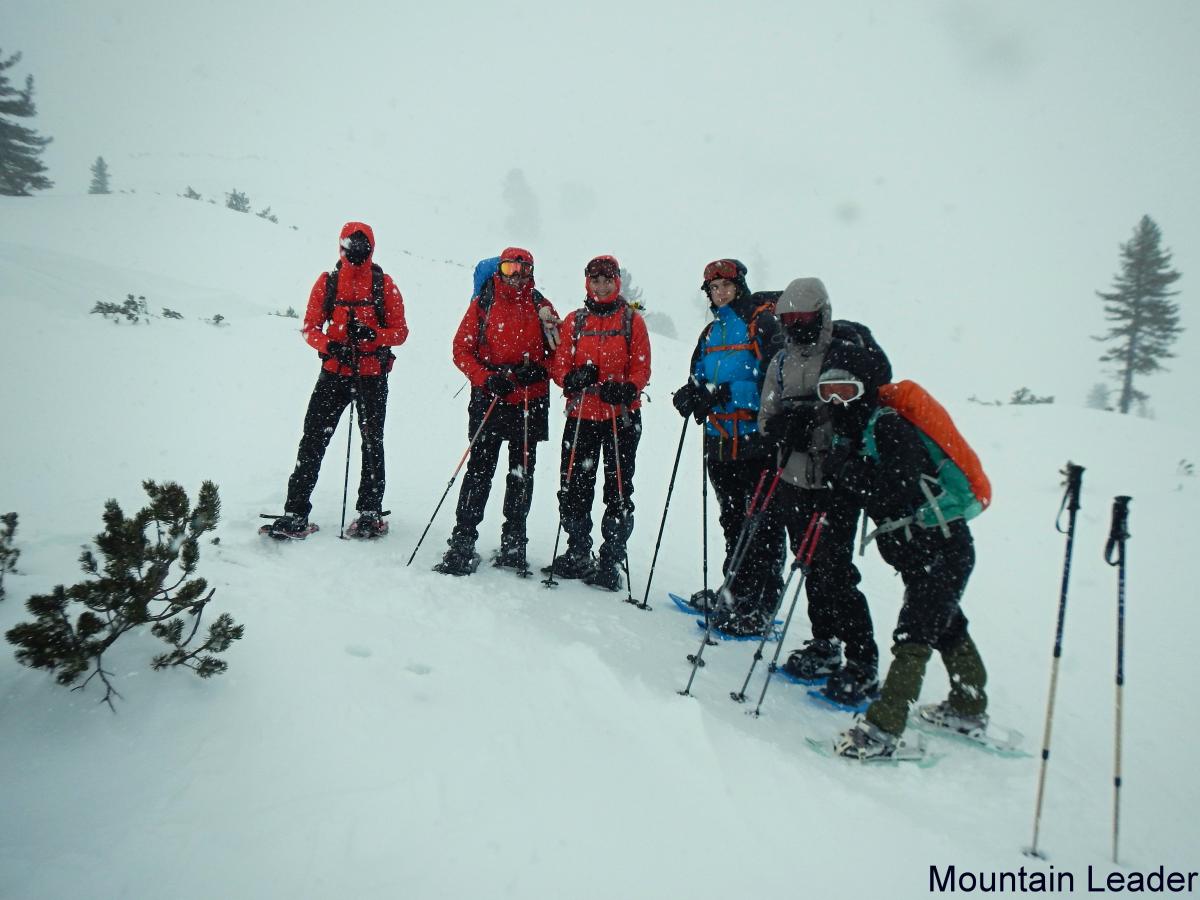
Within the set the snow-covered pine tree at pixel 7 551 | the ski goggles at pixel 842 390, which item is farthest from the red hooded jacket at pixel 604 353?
the snow-covered pine tree at pixel 7 551

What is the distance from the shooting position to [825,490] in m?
4.07

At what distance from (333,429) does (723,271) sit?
4.01 m

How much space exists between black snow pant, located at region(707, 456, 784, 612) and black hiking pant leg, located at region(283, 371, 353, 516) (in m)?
3.67

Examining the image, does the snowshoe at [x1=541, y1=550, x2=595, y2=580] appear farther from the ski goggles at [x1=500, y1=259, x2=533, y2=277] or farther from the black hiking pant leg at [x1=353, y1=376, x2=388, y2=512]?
the ski goggles at [x1=500, y1=259, x2=533, y2=277]

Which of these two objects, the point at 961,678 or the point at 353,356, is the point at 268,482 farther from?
the point at 961,678

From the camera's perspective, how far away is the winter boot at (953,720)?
366cm

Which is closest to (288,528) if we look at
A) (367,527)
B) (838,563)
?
(367,527)

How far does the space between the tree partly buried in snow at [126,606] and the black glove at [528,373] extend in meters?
2.70

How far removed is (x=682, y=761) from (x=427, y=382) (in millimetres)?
11681

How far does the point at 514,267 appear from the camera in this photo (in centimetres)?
516

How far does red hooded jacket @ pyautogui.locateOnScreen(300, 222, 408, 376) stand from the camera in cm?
551

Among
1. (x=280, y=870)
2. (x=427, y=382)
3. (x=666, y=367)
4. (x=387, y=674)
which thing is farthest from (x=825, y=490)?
(x=666, y=367)

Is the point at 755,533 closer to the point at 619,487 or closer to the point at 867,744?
the point at 619,487

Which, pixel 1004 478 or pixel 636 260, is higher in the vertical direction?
pixel 636 260
